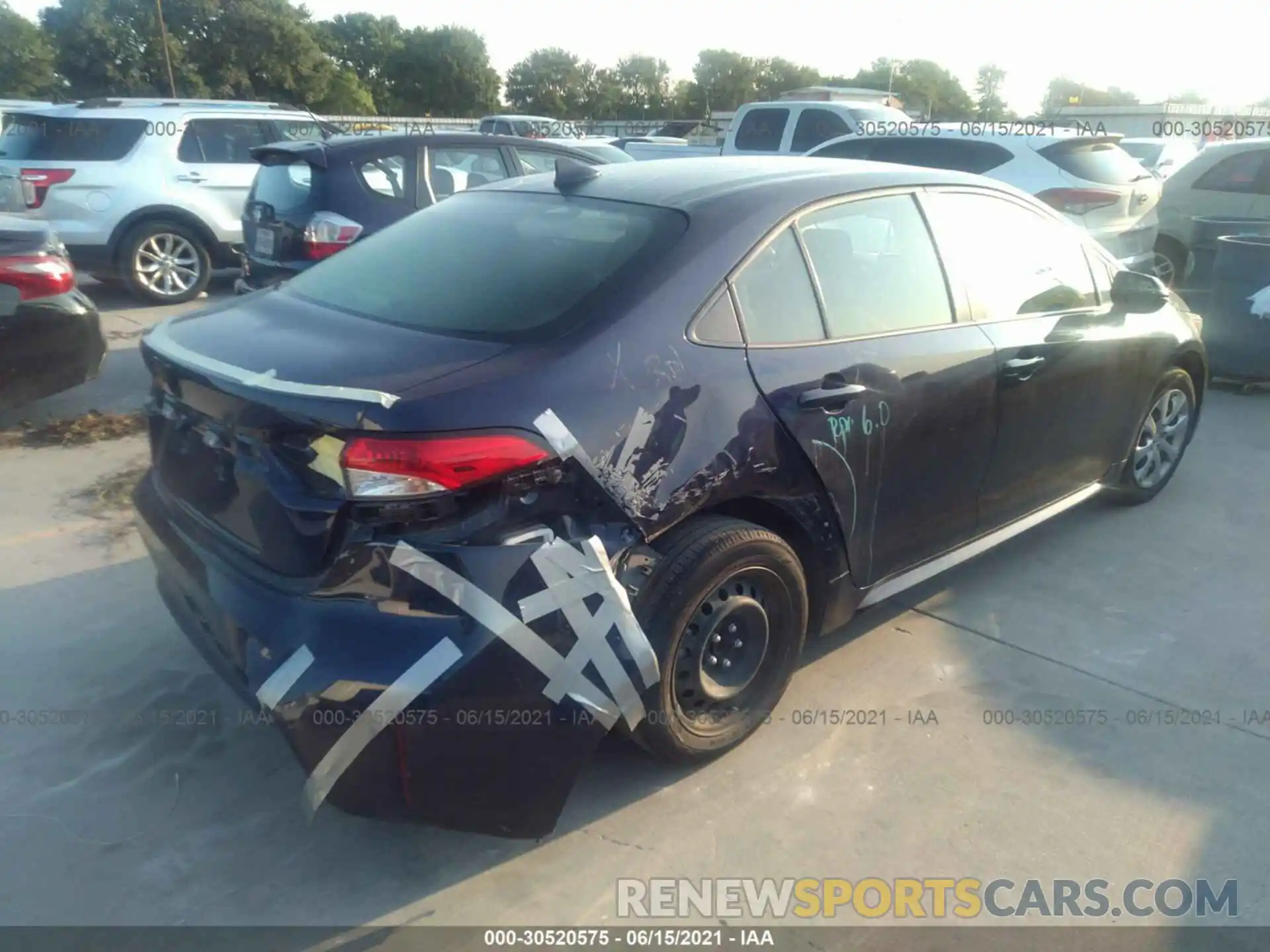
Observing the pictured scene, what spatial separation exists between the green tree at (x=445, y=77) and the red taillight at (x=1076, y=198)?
57.9 meters

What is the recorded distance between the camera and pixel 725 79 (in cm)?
6281

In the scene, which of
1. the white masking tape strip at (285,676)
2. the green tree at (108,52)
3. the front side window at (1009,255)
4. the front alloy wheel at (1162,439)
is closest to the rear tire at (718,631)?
the white masking tape strip at (285,676)

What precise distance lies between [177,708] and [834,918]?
2079 mm

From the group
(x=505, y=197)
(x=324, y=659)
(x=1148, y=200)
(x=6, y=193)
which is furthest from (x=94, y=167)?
(x=1148, y=200)

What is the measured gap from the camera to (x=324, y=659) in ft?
7.57

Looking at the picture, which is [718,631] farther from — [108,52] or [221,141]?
[108,52]

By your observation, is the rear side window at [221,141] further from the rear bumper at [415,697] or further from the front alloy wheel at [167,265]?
the rear bumper at [415,697]

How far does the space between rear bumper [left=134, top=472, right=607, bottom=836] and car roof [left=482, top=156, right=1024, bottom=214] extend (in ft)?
4.39

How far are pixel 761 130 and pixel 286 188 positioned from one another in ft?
26.6

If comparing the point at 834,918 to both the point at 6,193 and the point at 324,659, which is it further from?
the point at 6,193

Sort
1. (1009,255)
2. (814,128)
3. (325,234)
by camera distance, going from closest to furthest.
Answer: (1009,255) < (325,234) < (814,128)

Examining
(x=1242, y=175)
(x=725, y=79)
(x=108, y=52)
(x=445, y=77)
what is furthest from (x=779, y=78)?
(x=1242, y=175)

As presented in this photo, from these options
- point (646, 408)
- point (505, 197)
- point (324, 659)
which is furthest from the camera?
point (505, 197)

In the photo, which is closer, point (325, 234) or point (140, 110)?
point (325, 234)
